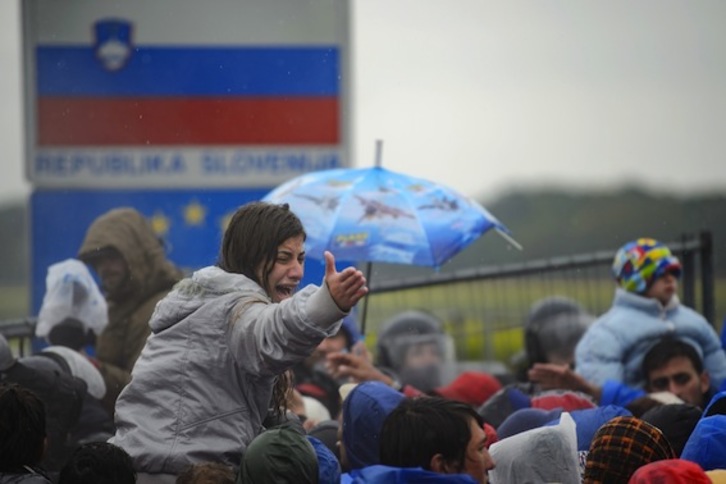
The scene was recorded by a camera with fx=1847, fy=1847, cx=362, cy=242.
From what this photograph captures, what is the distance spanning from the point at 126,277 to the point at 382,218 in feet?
4.68

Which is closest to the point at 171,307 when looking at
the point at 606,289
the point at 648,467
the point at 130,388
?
the point at 130,388

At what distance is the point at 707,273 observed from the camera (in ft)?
37.0

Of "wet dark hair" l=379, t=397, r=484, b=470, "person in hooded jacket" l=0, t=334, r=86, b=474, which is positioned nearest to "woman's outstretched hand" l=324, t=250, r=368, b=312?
"wet dark hair" l=379, t=397, r=484, b=470

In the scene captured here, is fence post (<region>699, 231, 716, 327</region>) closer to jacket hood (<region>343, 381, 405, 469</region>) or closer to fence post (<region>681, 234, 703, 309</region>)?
fence post (<region>681, 234, 703, 309</region>)

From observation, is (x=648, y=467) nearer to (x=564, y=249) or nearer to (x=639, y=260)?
(x=639, y=260)

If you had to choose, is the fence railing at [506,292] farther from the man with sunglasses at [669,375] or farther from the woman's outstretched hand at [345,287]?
the woman's outstretched hand at [345,287]

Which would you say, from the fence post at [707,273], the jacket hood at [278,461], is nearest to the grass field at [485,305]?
the fence post at [707,273]

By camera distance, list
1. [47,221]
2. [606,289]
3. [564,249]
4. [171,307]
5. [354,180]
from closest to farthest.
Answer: [171,307]
[354,180]
[47,221]
[606,289]
[564,249]

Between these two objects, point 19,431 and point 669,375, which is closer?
point 19,431

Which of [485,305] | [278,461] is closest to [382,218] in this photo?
[278,461]

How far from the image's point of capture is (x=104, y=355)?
9.32m

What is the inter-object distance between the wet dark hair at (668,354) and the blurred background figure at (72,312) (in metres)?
2.72

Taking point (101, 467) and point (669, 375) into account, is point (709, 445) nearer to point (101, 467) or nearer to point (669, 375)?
point (101, 467)

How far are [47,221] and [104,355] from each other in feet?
9.59
